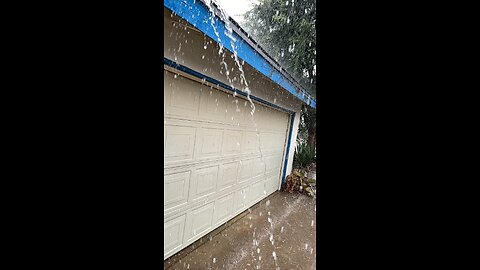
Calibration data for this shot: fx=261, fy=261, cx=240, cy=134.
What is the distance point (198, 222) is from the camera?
350 centimetres

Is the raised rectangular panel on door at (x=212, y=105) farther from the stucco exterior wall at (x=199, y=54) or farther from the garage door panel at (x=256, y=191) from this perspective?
the garage door panel at (x=256, y=191)

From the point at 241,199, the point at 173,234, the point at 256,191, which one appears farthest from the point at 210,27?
the point at 256,191

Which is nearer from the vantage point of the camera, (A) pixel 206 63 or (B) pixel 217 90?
(A) pixel 206 63

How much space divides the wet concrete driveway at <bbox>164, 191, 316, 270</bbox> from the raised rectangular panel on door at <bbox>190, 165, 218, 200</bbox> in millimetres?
659

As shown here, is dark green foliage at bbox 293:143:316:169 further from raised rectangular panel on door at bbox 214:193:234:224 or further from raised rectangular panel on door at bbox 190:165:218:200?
raised rectangular panel on door at bbox 190:165:218:200

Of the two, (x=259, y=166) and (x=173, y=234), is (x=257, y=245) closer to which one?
(x=173, y=234)

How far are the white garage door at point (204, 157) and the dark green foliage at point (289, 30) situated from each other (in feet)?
24.0

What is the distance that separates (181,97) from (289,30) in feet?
34.7

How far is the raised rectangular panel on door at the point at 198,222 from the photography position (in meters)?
3.31
